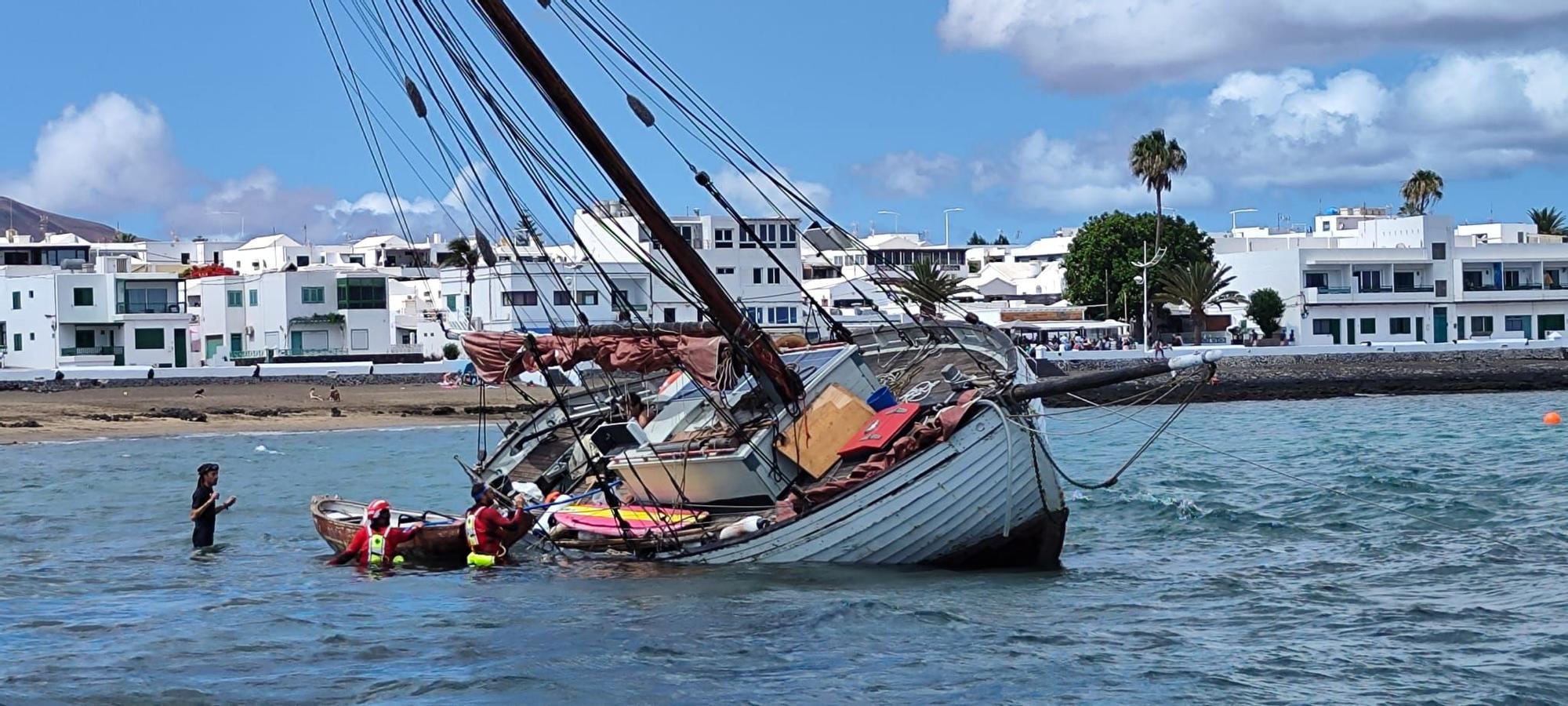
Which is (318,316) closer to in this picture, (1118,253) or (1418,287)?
(1118,253)

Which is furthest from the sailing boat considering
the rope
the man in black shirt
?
the man in black shirt

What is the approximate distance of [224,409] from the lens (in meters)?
62.9

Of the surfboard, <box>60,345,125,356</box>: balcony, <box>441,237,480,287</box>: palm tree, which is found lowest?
the surfboard

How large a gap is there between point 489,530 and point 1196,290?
77.2 metres

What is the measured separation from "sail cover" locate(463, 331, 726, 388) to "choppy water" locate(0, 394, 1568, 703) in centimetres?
384

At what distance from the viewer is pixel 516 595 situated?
2302 centimetres

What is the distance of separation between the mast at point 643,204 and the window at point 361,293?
2850 inches

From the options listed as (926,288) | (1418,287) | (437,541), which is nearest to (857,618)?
(437,541)

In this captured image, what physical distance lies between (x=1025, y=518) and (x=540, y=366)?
26.8ft

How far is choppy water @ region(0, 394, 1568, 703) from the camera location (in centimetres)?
1734

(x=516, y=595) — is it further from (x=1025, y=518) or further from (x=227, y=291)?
(x=227, y=291)

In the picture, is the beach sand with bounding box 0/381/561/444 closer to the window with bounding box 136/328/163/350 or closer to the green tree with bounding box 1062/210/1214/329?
the window with bounding box 136/328/163/350

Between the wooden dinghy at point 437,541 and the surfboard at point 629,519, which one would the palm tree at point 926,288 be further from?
the wooden dinghy at point 437,541

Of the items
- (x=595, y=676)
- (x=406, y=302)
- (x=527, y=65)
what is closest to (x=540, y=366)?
(x=527, y=65)
